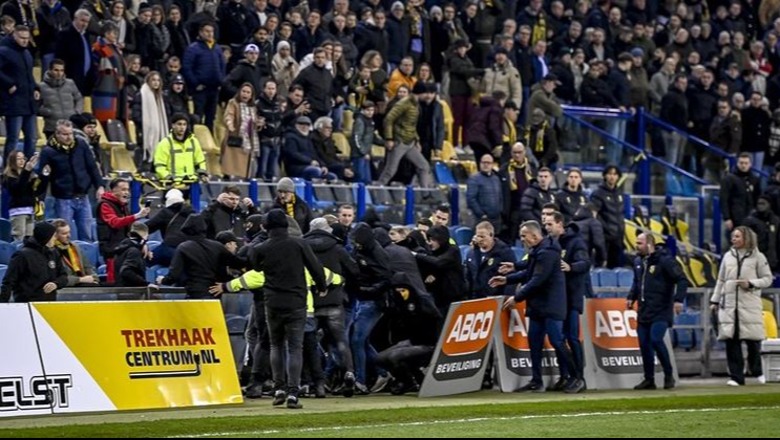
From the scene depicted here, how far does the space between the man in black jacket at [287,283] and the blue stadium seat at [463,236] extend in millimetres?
7485

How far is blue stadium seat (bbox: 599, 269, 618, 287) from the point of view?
24609mm

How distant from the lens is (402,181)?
2648 centimetres

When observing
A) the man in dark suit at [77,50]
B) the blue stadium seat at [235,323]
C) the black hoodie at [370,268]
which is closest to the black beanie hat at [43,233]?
the blue stadium seat at [235,323]

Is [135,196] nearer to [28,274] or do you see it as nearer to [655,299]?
[28,274]

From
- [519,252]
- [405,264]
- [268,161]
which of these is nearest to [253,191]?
[268,161]

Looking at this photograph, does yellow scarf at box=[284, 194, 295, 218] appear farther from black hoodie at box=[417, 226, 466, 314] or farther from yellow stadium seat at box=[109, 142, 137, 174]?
yellow stadium seat at box=[109, 142, 137, 174]

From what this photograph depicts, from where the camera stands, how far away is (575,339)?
2064 centimetres

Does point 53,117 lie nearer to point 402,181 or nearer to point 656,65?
point 402,181

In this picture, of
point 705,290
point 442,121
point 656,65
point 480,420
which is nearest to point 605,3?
point 656,65

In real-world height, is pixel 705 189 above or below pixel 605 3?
below

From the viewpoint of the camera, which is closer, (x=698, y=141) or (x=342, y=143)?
(x=342, y=143)

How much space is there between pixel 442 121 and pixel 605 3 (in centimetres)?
908

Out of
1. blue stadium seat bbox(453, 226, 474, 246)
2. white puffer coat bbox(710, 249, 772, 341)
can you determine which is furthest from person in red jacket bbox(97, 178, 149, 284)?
white puffer coat bbox(710, 249, 772, 341)

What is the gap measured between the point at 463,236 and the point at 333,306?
605 centimetres
